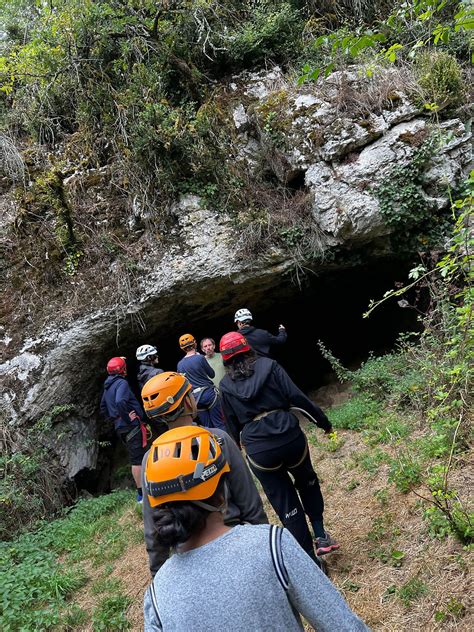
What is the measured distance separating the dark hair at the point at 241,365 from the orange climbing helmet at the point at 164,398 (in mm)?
702

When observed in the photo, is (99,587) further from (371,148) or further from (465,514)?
(371,148)

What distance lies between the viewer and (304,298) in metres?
8.98

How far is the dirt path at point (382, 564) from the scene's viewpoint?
8.15 ft

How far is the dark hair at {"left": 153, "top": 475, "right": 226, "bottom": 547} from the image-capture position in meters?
1.25

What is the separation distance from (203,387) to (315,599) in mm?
4160

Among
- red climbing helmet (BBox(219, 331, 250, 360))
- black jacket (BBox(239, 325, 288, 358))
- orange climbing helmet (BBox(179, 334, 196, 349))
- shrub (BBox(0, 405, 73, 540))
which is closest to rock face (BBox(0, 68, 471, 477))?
shrub (BBox(0, 405, 73, 540))

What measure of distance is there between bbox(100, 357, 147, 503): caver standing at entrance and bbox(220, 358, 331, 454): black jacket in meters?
2.58

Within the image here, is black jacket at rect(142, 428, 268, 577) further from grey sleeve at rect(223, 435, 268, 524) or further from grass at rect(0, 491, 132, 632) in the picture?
grass at rect(0, 491, 132, 632)

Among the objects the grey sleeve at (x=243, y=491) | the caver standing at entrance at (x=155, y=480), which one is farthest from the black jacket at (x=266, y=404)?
the grey sleeve at (x=243, y=491)

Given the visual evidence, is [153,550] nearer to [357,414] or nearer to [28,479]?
[357,414]

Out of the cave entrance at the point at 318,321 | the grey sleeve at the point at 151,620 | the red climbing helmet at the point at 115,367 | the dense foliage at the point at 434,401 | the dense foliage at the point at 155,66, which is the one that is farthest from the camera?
the cave entrance at the point at 318,321

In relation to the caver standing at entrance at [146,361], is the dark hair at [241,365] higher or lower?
higher

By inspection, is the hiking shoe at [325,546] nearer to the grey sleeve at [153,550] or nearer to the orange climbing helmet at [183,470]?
the grey sleeve at [153,550]

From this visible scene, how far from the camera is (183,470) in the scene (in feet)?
4.38
